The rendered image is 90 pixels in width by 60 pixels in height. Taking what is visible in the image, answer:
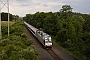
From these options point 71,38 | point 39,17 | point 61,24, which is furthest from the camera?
point 39,17

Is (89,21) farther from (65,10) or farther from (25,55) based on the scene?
(25,55)

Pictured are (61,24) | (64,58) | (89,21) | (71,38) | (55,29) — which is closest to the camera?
(64,58)

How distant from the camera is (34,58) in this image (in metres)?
17.1

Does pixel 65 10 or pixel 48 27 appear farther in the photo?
pixel 65 10

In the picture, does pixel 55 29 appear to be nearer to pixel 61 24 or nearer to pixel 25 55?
pixel 61 24

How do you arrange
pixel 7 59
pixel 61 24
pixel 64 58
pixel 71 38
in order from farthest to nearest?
pixel 61 24
pixel 71 38
pixel 64 58
pixel 7 59

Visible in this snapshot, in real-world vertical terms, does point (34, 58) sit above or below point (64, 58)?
above

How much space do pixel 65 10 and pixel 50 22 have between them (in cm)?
1833

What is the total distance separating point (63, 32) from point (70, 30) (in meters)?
1.85

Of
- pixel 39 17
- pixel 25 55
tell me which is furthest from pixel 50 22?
pixel 25 55

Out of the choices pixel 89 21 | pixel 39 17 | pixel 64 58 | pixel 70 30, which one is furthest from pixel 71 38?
pixel 39 17

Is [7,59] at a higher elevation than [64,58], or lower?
higher

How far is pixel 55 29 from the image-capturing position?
51750 mm

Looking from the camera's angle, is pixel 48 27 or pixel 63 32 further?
pixel 48 27
